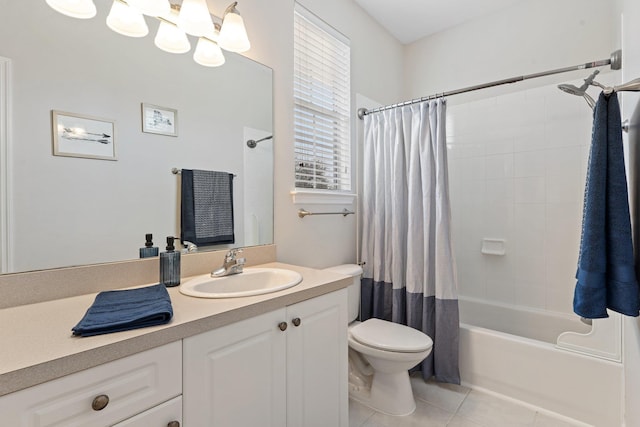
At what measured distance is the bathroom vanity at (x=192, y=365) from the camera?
2.06ft

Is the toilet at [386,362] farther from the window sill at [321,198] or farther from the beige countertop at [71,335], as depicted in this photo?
the beige countertop at [71,335]

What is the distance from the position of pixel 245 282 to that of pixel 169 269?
0.34 m

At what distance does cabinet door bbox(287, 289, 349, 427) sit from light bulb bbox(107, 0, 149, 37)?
4.10ft

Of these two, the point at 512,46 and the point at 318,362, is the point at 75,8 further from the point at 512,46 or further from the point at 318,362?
the point at 512,46

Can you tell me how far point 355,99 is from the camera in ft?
7.62

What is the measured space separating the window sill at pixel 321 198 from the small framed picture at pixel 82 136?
3.15ft

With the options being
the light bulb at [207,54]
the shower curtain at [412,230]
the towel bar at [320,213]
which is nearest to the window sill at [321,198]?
the towel bar at [320,213]

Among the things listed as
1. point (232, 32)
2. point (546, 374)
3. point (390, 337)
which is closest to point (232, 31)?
point (232, 32)

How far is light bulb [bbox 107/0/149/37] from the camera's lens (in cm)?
114

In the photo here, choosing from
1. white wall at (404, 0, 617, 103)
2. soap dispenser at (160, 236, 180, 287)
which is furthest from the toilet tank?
white wall at (404, 0, 617, 103)

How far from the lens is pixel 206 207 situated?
57.3 inches

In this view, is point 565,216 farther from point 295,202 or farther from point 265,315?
point 265,315

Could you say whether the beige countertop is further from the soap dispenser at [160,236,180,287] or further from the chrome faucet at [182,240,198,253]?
the chrome faucet at [182,240,198,253]

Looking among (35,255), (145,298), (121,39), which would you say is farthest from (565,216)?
(35,255)
